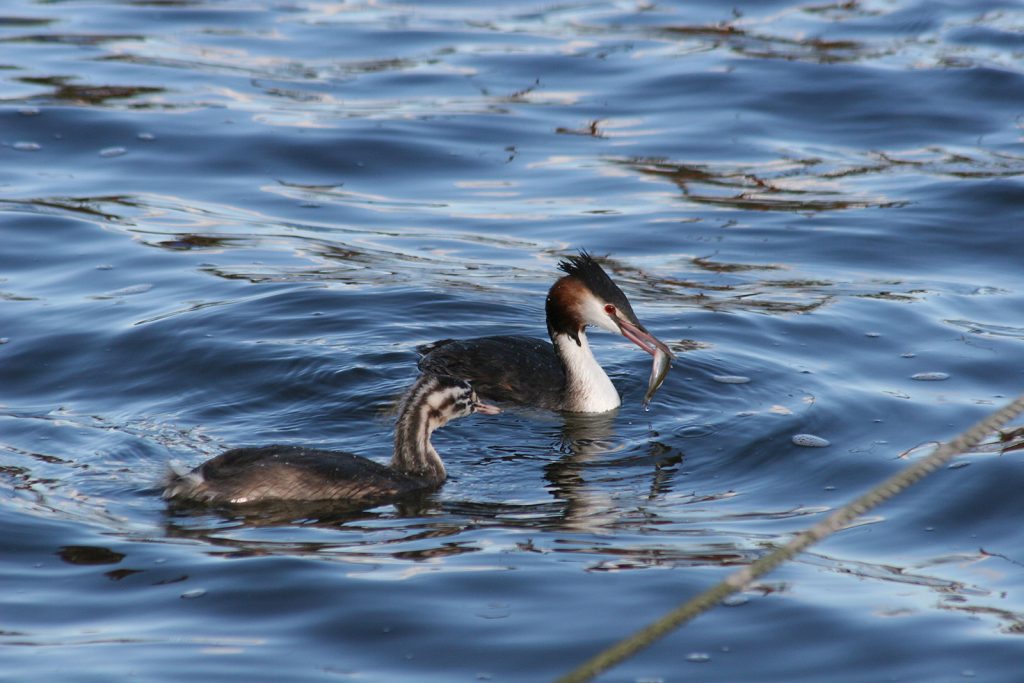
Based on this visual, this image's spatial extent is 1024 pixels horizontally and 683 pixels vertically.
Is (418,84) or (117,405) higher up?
(418,84)

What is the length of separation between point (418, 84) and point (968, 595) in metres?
12.2

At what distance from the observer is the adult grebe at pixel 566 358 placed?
390 inches

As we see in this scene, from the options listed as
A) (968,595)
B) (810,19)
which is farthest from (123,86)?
(968,595)

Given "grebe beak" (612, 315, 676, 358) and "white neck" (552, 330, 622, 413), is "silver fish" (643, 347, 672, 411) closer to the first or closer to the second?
"grebe beak" (612, 315, 676, 358)

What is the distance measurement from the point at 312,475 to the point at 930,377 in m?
4.40

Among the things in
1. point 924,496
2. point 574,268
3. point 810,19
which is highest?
point 810,19

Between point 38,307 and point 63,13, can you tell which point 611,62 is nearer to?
point 63,13

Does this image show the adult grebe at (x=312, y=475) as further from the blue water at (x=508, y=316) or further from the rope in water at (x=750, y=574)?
the rope in water at (x=750, y=574)

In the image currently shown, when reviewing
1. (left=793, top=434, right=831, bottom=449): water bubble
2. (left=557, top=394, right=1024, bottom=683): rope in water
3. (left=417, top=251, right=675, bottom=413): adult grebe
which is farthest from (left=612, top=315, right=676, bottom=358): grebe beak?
(left=557, top=394, right=1024, bottom=683): rope in water

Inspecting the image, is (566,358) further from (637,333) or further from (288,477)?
(288,477)

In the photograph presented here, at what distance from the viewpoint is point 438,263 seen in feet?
40.7

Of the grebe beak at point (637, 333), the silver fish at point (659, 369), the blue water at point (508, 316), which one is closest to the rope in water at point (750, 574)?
the blue water at point (508, 316)

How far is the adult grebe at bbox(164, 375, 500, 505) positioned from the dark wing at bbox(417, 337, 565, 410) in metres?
1.63

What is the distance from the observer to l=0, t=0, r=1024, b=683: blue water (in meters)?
6.25
